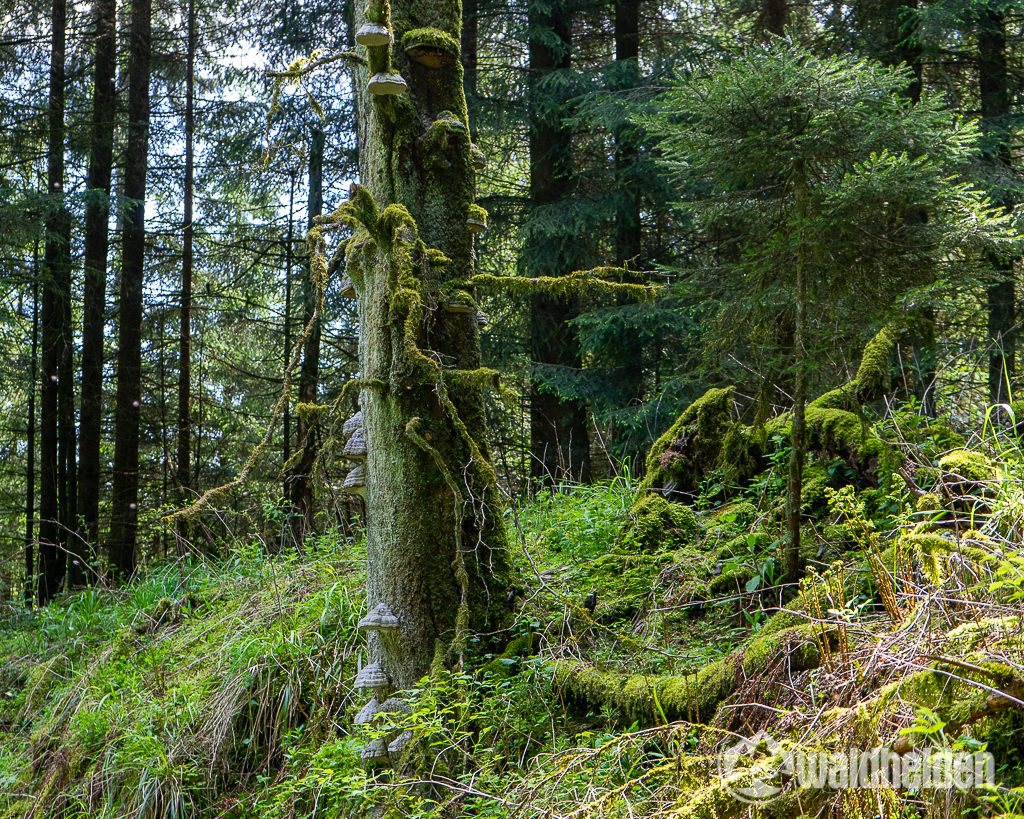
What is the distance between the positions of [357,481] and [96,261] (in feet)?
30.4

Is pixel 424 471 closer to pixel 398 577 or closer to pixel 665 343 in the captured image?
pixel 398 577

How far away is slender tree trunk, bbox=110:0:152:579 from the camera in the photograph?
1045 centimetres

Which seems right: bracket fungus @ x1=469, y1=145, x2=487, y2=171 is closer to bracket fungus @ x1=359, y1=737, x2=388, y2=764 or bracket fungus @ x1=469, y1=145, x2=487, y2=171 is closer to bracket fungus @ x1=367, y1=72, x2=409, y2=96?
bracket fungus @ x1=367, y1=72, x2=409, y2=96

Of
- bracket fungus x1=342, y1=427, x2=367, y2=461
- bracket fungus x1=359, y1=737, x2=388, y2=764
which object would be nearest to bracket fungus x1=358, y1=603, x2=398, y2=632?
bracket fungus x1=359, y1=737, x2=388, y2=764

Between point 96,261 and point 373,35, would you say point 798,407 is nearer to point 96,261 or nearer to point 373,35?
Result: point 373,35

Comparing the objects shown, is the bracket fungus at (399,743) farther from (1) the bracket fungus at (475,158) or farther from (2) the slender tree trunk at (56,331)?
(2) the slender tree trunk at (56,331)

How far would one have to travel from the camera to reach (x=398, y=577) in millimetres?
3734

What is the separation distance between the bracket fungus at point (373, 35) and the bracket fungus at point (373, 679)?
289cm

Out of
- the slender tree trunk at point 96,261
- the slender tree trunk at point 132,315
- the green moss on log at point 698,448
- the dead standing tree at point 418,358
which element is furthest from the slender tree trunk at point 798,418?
the slender tree trunk at point 96,261

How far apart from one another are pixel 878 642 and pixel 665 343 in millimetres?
8222

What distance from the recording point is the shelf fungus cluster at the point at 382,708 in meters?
3.25

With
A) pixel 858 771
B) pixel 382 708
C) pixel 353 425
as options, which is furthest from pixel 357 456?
pixel 858 771

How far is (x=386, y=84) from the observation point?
12.1 ft

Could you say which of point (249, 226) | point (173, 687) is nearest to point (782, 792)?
point (173, 687)
